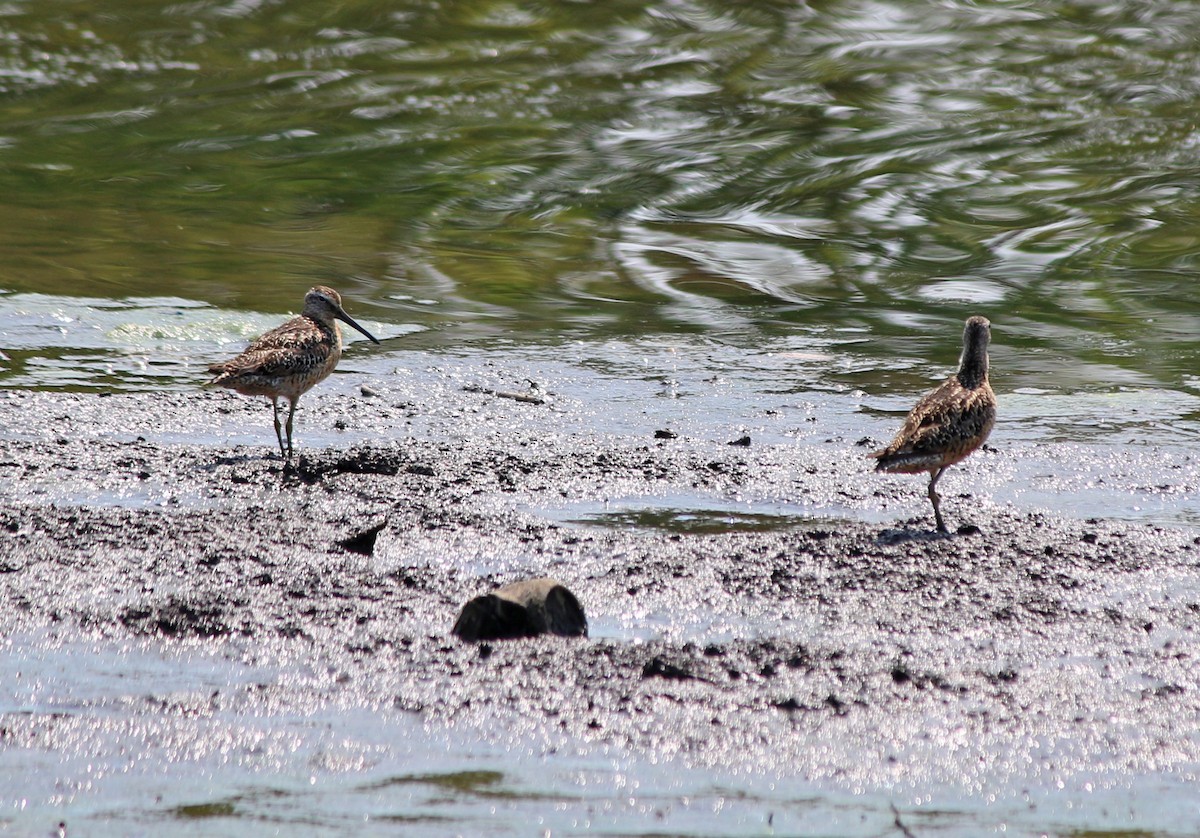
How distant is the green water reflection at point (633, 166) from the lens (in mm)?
14992

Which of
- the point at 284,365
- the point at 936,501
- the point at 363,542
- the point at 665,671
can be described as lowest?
the point at 936,501

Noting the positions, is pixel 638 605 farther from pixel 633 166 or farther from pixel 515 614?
pixel 633 166

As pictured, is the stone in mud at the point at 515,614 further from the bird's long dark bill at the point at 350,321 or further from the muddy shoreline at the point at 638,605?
the bird's long dark bill at the point at 350,321

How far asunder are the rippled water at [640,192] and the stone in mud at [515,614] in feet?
12.5

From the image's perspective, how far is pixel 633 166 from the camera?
824 inches

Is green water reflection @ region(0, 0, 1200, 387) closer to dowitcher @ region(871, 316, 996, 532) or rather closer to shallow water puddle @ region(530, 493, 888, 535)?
dowitcher @ region(871, 316, 996, 532)

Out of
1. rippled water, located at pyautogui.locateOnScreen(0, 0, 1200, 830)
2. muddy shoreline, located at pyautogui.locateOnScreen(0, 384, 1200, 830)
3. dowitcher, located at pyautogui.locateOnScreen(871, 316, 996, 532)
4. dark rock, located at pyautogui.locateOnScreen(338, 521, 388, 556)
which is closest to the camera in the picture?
muddy shoreline, located at pyautogui.locateOnScreen(0, 384, 1200, 830)

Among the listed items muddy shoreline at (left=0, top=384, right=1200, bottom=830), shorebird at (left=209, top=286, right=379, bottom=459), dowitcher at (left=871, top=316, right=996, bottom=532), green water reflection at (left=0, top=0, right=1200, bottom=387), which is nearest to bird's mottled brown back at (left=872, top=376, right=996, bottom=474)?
dowitcher at (left=871, top=316, right=996, bottom=532)

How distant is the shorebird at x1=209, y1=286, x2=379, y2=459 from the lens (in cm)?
959

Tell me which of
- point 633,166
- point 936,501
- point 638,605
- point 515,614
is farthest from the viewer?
point 633,166

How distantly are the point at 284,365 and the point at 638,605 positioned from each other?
12.9 ft

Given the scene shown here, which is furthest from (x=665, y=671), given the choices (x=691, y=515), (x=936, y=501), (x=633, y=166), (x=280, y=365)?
(x=633, y=166)

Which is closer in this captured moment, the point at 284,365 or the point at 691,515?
the point at 691,515

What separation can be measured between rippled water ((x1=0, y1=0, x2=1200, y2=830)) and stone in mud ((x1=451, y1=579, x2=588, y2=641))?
3814 millimetres
